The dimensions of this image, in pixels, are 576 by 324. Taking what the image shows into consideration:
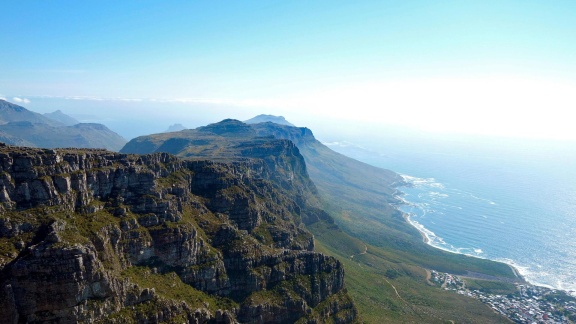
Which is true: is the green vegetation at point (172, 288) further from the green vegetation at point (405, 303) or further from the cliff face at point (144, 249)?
the green vegetation at point (405, 303)

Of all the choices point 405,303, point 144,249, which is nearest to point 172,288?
point 144,249

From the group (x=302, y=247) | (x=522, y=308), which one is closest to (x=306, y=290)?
(x=302, y=247)

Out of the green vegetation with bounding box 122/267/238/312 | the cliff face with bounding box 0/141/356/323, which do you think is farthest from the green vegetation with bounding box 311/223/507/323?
the green vegetation with bounding box 122/267/238/312

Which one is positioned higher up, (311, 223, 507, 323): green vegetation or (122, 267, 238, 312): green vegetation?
(122, 267, 238, 312): green vegetation

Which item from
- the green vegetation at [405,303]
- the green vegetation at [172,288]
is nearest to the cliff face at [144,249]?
the green vegetation at [172,288]

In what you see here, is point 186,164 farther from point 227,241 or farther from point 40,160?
point 40,160

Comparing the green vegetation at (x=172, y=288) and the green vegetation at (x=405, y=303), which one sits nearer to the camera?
the green vegetation at (x=172, y=288)

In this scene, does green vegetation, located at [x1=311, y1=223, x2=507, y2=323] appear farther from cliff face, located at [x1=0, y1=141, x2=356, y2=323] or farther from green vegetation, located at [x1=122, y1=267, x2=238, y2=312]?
green vegetation, located at [x1=122, y1=267, x2=238, y2=312]

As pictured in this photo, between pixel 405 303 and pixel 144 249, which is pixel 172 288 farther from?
pixel 405 303
